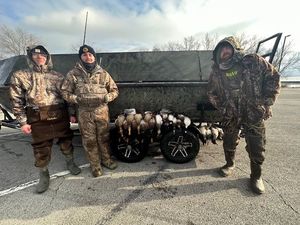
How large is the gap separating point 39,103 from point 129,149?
1709 mm

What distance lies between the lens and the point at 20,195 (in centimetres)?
310

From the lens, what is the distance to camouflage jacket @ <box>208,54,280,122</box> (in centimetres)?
287

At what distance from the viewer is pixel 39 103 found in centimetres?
313

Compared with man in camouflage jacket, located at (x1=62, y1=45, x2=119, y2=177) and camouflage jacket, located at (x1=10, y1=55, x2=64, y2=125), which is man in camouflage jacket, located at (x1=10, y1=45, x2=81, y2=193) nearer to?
camouflage jacket, located at (x1=10, y1=55, x2=64, y2=125)

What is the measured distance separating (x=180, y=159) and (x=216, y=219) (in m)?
1.55

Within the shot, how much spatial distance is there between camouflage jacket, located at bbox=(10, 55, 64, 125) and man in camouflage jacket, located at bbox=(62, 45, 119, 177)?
210 mm

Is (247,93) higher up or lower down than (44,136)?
higher up

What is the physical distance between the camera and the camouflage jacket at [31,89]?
Result: 3.05 meters

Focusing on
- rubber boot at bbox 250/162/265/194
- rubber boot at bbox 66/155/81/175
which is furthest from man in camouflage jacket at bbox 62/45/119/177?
rubber boot at bbox 250/162/265/194

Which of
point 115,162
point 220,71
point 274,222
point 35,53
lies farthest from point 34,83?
point 274,222

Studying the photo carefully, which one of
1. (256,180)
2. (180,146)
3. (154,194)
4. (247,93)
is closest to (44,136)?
(154,194)

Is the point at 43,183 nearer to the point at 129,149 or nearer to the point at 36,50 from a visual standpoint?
the point at 129,149

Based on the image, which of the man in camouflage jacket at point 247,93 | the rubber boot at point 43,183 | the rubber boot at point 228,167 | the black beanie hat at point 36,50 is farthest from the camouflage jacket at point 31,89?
the rubber boot at point 228,167

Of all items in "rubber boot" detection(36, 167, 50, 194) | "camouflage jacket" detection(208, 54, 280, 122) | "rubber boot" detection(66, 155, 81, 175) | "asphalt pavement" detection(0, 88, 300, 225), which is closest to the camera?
"asphalt pavement" detection(0, 88, 300, 225)
